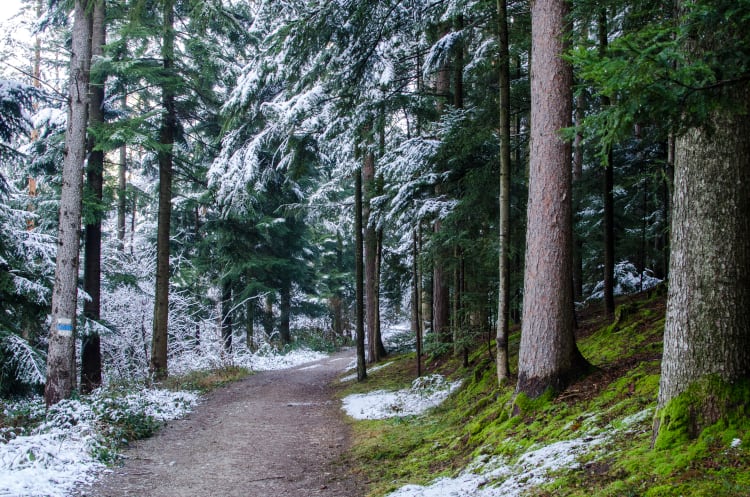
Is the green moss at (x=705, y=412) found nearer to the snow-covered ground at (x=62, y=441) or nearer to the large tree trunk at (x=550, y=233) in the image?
the large tree trunk at (x=550, y=233)

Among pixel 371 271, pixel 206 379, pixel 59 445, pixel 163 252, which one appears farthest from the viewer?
pixel 371 271

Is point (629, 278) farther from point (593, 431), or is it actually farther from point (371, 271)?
point (593, 431)

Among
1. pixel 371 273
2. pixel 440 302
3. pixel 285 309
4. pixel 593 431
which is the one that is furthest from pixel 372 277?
pixel 593 431

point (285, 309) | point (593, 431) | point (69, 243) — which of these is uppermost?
point (69, 243)

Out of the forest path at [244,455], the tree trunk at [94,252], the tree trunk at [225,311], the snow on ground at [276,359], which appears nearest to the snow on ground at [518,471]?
the forest path at [244,455]

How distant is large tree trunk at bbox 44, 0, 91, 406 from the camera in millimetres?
8586

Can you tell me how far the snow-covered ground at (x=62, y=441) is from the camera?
532cm

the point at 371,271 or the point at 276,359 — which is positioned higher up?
the point at 371,271

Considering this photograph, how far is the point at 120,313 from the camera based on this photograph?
17.1m

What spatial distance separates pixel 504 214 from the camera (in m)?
7.52

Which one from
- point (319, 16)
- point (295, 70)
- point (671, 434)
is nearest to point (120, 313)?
point (295, 70)

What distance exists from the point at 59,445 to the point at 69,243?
12.2 ft

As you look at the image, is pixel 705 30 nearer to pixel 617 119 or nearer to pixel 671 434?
pixel 617 119

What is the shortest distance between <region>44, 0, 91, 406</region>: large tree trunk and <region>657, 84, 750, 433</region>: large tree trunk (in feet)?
29.7
